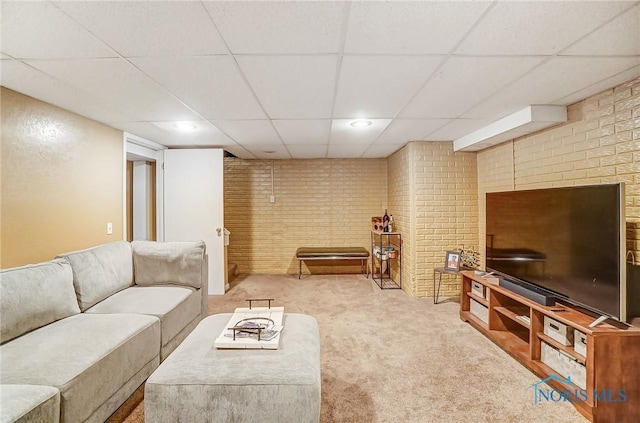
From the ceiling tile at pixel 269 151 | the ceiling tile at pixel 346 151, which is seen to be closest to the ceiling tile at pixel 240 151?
the ceiling tile at pixel 269 151

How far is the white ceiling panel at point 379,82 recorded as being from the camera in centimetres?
181

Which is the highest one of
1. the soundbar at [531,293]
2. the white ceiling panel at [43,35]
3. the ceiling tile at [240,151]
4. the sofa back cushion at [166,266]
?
the ceiling tile at [240,151]

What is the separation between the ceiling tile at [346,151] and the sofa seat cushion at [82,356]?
3.40m

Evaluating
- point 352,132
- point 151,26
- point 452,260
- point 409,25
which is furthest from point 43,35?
point 452,260

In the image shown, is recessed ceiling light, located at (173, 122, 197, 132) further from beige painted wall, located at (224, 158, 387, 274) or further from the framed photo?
the framed photo

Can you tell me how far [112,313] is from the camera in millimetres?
2174

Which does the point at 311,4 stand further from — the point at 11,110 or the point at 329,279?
the point at 329,279

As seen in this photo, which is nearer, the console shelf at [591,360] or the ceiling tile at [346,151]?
the console shelf at [591,360]

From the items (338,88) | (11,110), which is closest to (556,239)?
(338,88)

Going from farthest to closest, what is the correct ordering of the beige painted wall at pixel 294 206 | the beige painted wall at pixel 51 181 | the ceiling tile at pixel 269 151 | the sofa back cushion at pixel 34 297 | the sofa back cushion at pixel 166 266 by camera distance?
1. the beige painted wall at pixel 294 206
2. the ceiling tile at pixel 269 151
3. the sofa back cushion at pixel 166 266
4. the beige painted wall at pixel 51 181
5. the sofa back cushion at pixel 34 297

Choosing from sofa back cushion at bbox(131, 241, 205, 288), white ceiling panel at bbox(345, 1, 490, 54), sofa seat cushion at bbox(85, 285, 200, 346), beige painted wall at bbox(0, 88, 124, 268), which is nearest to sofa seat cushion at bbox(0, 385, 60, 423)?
sofa seat cushion at bbox(85, 285, 200, 346)

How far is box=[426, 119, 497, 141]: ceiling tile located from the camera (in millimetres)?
3133

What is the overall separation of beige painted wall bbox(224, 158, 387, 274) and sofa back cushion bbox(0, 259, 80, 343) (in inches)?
141

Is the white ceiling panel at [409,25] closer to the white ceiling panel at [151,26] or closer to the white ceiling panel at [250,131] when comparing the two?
the white ceiling panel at [151,26]
